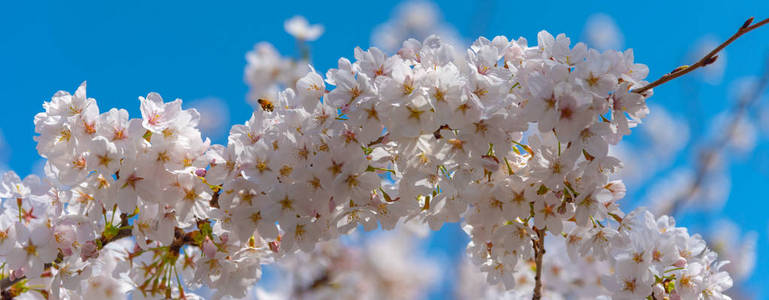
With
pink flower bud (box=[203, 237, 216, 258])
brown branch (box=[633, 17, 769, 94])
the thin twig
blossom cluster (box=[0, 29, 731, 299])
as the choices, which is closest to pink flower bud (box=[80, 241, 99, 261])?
blossom cluster (box=[0, 29, 731, 299])

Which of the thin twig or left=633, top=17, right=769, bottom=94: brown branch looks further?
the thin twig

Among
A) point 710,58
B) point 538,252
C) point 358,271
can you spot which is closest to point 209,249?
point 538,252

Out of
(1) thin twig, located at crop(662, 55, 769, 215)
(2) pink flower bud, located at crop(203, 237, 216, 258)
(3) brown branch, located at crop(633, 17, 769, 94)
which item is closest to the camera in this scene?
(3) brown branch, located at crop(633, 17, 769, 94)

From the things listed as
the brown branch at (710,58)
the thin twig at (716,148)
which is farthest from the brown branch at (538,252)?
the thin twig at (716,148)

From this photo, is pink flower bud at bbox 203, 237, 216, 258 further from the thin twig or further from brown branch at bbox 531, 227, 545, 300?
the thin twig

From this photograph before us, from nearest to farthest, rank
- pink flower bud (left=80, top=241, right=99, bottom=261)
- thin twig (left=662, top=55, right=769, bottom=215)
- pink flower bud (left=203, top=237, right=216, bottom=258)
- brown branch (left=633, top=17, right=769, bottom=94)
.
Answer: brown branch (left=633, top=17, right=769, bottom=94)
pink flower bud (left=80, top=241, right=99, bottom=261)
pink flower bud (left=203, top=237, right=216, bottom=258)
thin twig (left=662, top=55, right=769, bottom=215)

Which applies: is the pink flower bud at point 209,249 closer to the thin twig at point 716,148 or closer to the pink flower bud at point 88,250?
the pink flower bud at point 88,250

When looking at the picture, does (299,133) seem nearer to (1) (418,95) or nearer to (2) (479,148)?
(1) (418,95)

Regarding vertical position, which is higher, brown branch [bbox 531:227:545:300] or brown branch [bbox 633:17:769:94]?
brown branch [bbox 633:17:769:94]

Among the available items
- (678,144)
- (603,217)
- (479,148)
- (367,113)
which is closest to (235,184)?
(367,113)
